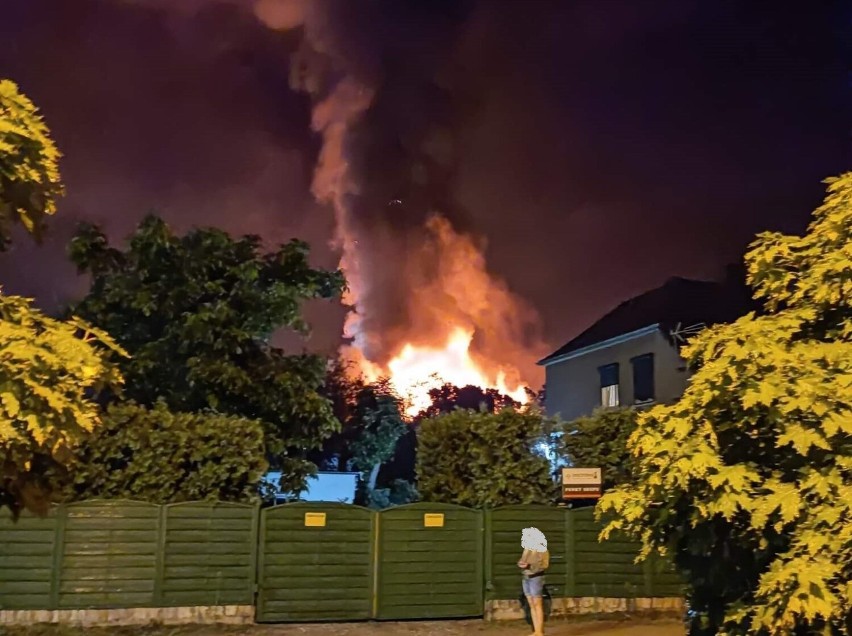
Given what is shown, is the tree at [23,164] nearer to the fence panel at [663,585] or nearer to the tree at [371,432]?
the fence panel at [663,585]

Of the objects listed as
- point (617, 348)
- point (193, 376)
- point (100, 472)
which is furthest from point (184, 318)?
point (617, 348)

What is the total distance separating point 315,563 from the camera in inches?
475

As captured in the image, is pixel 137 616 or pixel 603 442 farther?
pixel 603 442

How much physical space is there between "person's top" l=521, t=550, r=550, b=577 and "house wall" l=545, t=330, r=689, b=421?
13.6m

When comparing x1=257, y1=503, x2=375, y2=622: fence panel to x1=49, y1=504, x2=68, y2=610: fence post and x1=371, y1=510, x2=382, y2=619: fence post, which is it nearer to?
x1=371, y1=510, x2=382, y2=619: fence post

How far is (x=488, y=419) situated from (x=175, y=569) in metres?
5.29

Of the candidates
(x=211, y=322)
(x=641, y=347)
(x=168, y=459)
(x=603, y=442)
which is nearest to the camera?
(x=168, y=459)

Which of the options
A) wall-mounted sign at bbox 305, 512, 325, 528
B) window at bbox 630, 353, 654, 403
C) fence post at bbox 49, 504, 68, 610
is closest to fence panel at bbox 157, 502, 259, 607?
wall-mounted sign at bbox 305, 512, 325, 528

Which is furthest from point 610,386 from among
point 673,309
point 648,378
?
point 673,309

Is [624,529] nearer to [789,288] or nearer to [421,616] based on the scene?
[789,288]

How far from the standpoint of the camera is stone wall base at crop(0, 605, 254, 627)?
36.2ft

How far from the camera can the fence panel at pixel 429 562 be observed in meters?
12.2

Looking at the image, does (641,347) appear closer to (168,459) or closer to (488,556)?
(488,556)

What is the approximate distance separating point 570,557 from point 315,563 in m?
3.96
